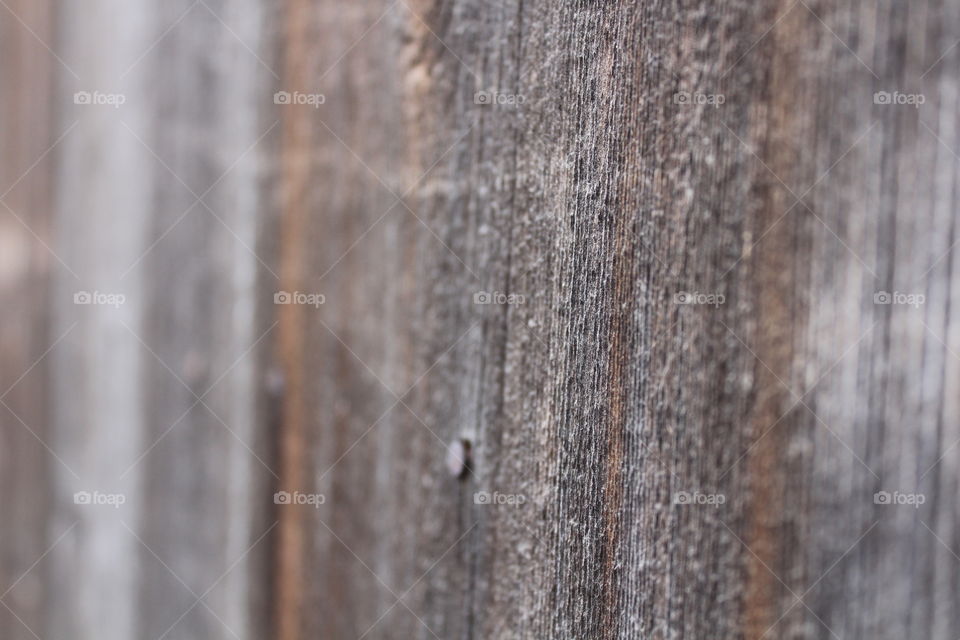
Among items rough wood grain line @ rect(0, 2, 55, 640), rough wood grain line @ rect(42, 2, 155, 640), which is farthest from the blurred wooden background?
rough wood grain line @ rect(0, 2, 55, 640)

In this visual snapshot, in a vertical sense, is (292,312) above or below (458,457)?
above

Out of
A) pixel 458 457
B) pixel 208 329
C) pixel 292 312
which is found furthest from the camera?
pixel 208 329

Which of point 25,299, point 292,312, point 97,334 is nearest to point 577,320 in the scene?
point 292,312

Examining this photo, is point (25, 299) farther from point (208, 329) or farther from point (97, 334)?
point (208, 329)

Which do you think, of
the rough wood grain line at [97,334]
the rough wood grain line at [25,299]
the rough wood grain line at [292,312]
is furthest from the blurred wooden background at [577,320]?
the rough wood grain line at [25,299]

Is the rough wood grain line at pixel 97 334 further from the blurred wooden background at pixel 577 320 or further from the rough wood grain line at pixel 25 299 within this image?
the blurred wooden background at pixel 577 320
